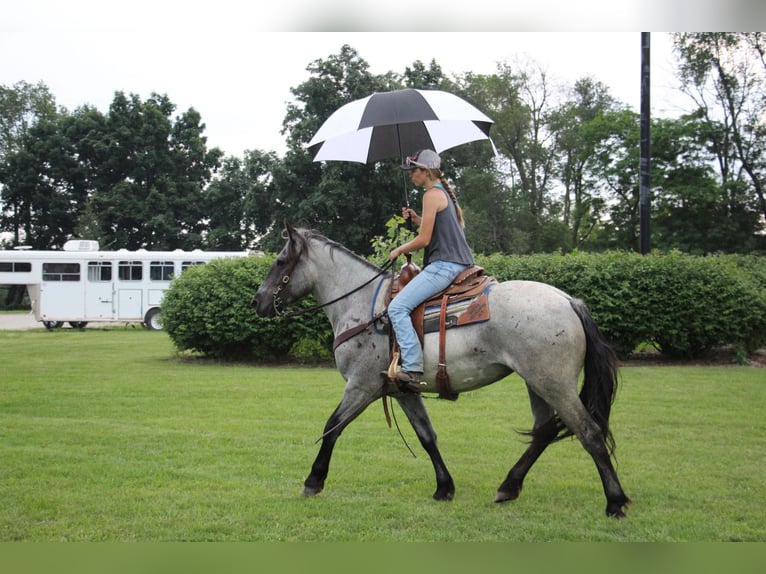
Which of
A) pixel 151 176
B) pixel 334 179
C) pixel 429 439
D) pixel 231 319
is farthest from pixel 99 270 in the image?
pixel 429 439

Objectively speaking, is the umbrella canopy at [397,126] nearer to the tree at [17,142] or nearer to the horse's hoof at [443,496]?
the horse's hoof at [443,496]

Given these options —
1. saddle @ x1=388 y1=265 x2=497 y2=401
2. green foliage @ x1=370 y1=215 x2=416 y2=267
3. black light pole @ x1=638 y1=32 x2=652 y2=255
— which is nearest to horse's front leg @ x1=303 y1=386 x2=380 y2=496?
saddle @ x1=388 y1=265 x2=497 y2=401

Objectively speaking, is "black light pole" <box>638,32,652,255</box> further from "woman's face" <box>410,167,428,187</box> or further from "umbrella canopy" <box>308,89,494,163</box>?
"woman's face" <box>410,167,428,187</box>

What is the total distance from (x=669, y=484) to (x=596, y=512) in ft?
4.07

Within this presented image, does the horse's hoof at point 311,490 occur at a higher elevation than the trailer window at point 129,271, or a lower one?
lower

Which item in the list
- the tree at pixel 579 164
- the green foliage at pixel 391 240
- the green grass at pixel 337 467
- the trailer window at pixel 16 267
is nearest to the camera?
the green grass at pixel 337 467

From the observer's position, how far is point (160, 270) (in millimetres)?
26500

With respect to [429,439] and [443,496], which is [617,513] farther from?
[429,439]

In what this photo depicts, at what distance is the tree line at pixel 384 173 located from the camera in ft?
111

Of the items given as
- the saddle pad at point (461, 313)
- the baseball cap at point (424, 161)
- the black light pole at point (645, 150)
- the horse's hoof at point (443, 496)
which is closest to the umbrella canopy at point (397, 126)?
the baseball cap at point (424, 161)

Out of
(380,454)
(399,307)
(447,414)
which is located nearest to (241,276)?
(447,414)

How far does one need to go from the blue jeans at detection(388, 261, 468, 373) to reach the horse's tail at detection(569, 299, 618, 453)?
101 centimetres

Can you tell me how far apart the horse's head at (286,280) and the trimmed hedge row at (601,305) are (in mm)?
7518

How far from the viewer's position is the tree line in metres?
33.8
